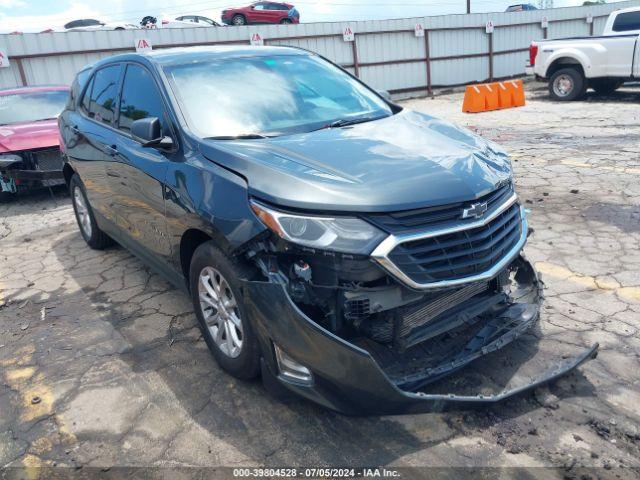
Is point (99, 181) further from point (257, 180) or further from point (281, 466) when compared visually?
point (281, 466)

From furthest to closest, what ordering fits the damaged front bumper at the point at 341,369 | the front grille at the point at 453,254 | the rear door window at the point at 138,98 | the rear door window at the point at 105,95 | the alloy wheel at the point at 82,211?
the alloy wheel at the point at 82,211, the rear door window at the point at 105,95, the rear door window at the point at 138,98, the front grille at the point at 453,254, the damaged front bumper at the point at 341,369

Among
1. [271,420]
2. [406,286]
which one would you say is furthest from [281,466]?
[406,286]

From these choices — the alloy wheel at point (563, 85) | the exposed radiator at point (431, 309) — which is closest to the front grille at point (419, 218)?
the exposed radiator at point (431, 309)

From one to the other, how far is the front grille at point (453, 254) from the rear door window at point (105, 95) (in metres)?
2.94

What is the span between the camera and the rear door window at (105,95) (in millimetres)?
4395

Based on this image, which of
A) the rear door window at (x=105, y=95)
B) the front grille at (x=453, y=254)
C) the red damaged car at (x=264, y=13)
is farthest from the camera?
the red damaged car at (x=264, y=13)

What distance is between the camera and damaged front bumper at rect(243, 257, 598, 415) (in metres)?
2.33

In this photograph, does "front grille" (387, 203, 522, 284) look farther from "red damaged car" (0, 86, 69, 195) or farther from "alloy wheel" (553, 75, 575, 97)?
"alloy wheel" (553, 75, 575, 97)

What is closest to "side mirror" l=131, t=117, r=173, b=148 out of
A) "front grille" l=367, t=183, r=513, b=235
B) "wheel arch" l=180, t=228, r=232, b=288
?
"wheel arch" l=180, t=228, r=232, b=288

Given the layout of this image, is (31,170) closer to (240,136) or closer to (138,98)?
(138,98)

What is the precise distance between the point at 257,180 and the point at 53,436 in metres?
1.71

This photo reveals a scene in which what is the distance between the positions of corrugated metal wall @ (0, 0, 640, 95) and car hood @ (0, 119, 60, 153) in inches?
311

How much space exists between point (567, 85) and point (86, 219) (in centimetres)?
1309

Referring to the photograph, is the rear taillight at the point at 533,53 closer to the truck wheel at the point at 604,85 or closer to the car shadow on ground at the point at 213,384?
the truck wheel at the point at 604,85
